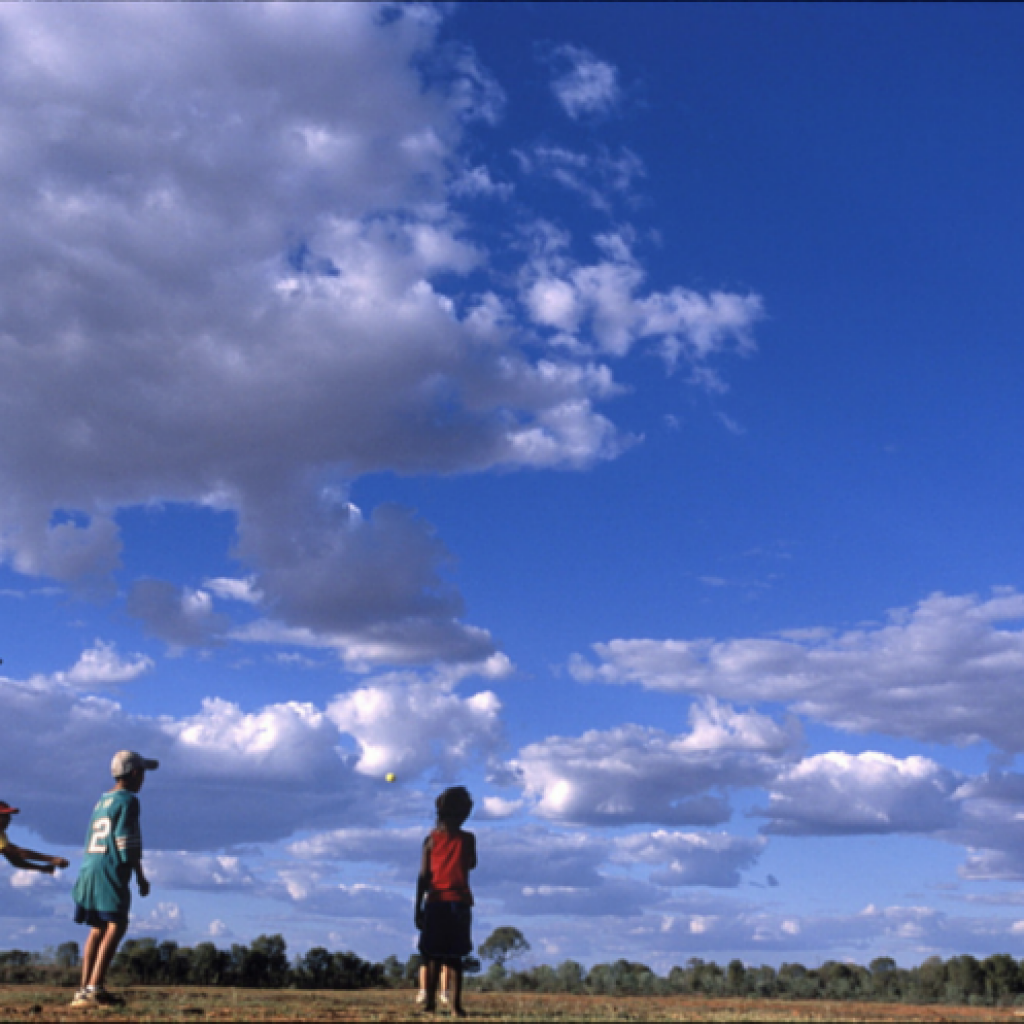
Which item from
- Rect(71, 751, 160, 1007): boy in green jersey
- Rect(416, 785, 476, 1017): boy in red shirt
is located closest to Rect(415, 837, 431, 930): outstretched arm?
Rect(416, 785, 476, 1017): boy in red shirt

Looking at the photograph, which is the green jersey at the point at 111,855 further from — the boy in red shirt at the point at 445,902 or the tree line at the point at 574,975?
the tree line at the point at 574,975

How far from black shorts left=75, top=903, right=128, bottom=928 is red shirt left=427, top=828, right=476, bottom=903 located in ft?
11.9

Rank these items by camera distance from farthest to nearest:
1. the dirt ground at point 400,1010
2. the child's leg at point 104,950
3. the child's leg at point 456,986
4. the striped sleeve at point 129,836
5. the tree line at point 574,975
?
the tree line at point 574,975
the striped sleeve at point 129,836
the child's leg at point 104,950
the child's leg at point 456,986
the dirt ground at point 400,1010

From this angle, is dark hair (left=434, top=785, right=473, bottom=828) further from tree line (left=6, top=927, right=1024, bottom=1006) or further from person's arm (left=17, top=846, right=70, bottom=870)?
tree line (left=6, top=927, right=1024, bottom=1006)

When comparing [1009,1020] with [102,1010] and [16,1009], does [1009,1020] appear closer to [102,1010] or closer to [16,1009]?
[102,1010]

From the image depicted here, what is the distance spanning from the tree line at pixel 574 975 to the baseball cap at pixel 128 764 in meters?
10.5

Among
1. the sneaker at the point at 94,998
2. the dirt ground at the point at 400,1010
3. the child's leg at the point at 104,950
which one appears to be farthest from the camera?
the child's leg at the point at 104,950

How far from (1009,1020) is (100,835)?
486 inches

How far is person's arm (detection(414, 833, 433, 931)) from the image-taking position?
13109 millimetres

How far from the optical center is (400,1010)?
13.6 metres

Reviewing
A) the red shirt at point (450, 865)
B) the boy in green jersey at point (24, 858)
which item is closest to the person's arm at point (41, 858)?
the boy in green jersey at point (24, 858)

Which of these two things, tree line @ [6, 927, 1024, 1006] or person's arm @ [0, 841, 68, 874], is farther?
tree line @ [6, 927, 1024, 1006]

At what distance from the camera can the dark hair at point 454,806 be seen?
44.2ft

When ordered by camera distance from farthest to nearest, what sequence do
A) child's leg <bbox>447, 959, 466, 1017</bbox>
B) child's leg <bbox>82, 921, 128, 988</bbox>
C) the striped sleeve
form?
the striped sleeve < child's leg <bbox>82, 921, 128, 988</bbox> < child's leg <bbox>447, 959, 466, 1017</bbox>
